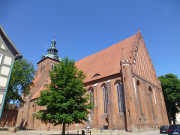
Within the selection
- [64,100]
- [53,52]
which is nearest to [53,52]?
[53,52]

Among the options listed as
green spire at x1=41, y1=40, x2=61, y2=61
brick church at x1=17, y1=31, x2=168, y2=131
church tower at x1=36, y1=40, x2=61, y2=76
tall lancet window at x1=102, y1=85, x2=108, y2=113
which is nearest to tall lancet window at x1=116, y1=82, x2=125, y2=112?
brick church at x1=17, y1=31, x2=168, y2=131

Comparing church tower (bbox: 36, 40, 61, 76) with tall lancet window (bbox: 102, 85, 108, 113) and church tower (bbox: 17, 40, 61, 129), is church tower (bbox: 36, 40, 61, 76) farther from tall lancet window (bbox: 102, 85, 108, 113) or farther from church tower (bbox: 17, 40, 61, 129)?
tall lancet window (bbox: 102, 85, 108, 113)

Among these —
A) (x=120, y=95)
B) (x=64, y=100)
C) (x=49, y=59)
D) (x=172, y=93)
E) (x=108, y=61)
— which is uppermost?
(x=49, y=59)

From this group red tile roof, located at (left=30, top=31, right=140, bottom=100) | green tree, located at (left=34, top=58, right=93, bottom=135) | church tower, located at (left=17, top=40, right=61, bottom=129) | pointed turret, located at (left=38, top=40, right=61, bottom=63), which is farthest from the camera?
pointed turret, located at (left=38, top=40, right=61, bottom=63)

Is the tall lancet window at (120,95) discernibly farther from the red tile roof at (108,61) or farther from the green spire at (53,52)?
the green spire at (53,52)

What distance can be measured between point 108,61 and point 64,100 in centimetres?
1541

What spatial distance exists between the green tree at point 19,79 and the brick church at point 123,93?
19.6 feet

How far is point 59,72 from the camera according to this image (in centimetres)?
1442

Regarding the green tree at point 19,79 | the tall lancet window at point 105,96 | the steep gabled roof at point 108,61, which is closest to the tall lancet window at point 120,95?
the steep gabled roof at point 108,61

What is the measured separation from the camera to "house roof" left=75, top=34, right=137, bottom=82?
77.9ft

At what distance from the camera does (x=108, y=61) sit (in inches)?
1046

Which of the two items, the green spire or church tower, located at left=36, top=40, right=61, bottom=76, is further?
the green spire

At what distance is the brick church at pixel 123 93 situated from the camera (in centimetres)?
1931

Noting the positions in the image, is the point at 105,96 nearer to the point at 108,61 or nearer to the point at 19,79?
the point at 108,61
